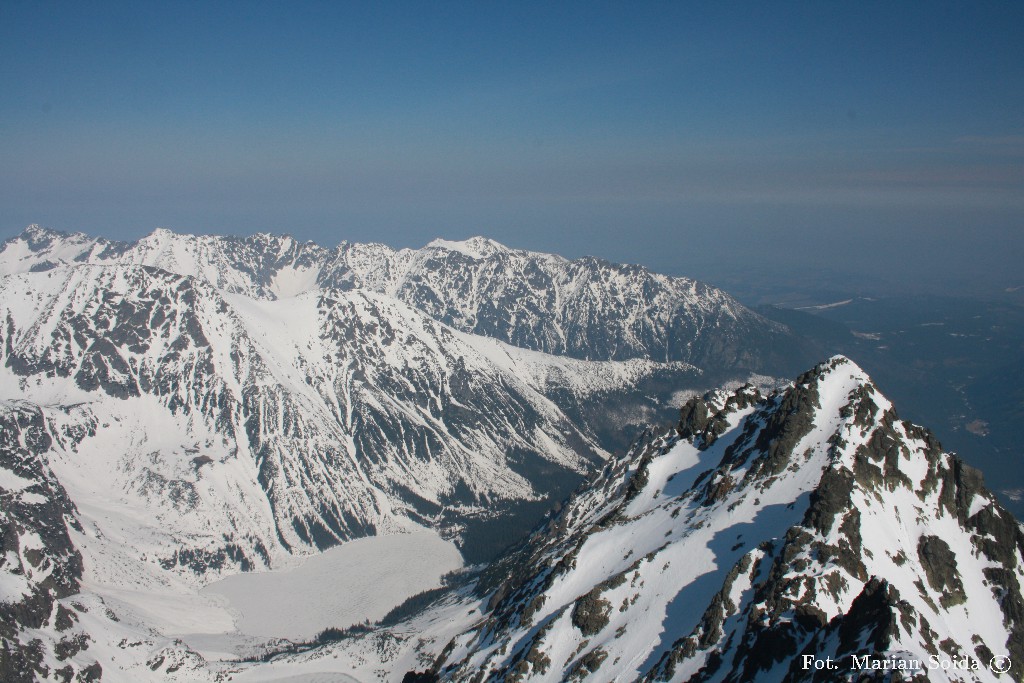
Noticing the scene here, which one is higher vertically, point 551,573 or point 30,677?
point 551,573

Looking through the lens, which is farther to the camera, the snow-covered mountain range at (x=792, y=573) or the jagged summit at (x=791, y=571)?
the jagged summit at (x=791, y=571)

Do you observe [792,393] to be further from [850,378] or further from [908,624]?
[908,624]

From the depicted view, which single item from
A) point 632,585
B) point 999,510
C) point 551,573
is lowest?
point 551,573

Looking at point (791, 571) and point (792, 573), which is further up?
point (791, 571)

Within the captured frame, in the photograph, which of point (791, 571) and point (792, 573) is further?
point (791, 571)

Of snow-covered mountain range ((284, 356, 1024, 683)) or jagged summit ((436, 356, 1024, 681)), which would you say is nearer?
snow-covered mountain range ((284, 356, 1024, 683))

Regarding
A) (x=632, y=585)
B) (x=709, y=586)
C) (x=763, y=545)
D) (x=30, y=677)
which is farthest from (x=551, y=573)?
(x=30, y=677)

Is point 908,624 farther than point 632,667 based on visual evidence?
No

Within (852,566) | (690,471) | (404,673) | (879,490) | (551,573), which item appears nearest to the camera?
(852,566)
